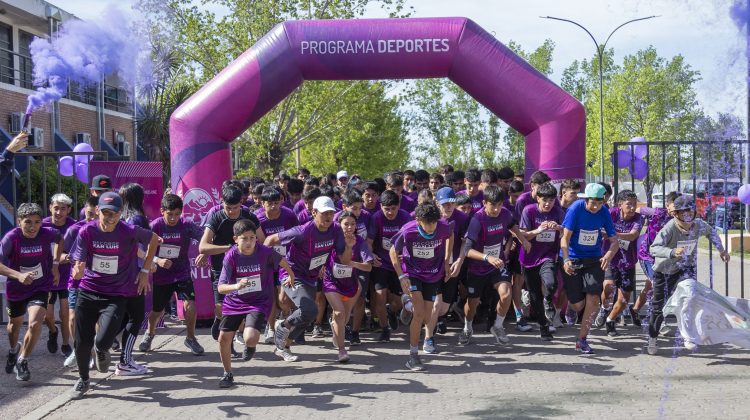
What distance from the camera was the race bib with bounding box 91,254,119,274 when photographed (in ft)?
22.5

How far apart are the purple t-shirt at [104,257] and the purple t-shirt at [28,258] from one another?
0.96 metres

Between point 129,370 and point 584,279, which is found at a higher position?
point 584,279

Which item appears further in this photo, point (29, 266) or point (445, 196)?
point (445, 196)

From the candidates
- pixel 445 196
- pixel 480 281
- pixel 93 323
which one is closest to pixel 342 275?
pixel 445 196

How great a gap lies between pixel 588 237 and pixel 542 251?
89 centimetres

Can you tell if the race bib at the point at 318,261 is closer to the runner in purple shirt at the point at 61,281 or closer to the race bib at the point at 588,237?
the runner in purple shirt at the point at 61,281

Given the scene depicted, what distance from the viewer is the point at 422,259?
8047mm

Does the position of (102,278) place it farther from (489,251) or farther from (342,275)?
(489,251)

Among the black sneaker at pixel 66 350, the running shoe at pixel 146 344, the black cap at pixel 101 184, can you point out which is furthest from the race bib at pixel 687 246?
the black sneaker at pixel 66 350

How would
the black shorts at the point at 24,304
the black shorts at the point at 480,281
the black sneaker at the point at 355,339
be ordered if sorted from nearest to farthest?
A: the black shorts at the point at 24,304 → the black shorts at the point at 480,281 → the black sneaker at the point at 355,339

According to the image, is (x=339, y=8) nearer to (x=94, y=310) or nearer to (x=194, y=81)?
(x=194, y=81)

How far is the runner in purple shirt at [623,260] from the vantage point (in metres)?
9.37

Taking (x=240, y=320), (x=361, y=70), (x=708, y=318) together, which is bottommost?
(x=708, y=318)

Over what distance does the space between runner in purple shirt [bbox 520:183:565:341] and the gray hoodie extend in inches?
46.2
